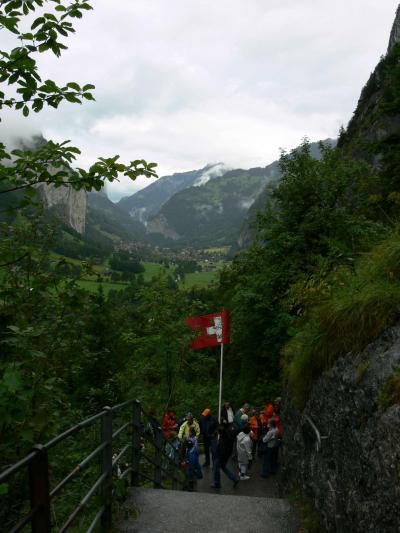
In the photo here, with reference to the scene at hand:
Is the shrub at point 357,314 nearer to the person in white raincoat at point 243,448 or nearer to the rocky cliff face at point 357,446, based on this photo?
the rocky cliff face at point 357,446

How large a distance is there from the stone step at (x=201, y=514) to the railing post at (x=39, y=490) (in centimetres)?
235

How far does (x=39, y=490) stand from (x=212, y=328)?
50.6 ft

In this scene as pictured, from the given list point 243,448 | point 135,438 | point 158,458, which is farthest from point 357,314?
point 243,448

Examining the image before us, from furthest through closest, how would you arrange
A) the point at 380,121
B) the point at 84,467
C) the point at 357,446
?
the point at 380,121
the point at 357,446
the point at 84,467

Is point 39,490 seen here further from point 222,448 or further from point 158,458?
point 222,448

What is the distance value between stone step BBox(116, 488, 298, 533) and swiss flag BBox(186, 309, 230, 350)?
1157 cm

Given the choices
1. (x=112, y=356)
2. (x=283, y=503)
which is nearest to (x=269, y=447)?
(x=283, y=503)

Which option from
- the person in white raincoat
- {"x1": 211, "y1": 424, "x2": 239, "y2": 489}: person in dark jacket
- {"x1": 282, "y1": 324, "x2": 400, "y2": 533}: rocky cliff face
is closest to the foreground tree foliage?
{"x1": 282, "y1": 324, "x2": 400, "y2": 533}: rocky cliff face

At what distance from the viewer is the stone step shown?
525 centimetres

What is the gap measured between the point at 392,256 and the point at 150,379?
17.9 m

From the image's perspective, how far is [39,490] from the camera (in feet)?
9.74

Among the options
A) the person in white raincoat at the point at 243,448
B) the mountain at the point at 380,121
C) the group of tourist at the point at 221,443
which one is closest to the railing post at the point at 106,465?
the group of tourist at the point at 221,443

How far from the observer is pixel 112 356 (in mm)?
39688

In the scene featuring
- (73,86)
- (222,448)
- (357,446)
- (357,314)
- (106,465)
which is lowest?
(222,448)
